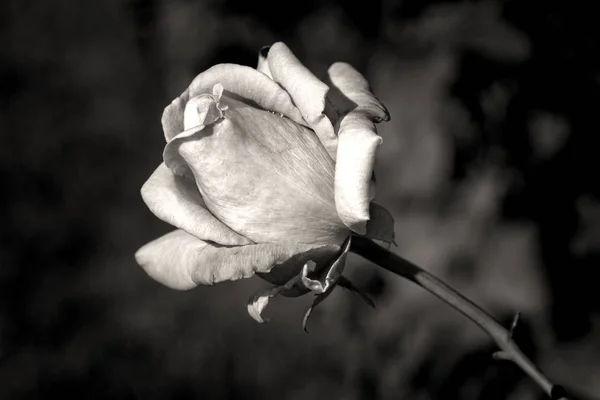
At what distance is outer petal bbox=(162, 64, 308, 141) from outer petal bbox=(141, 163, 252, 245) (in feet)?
0.13

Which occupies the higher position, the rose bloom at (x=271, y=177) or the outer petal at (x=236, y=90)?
the outer petal at (x=236, y=90)

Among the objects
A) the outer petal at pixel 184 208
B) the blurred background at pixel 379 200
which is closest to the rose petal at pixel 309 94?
the outer petal at pixel 184 208

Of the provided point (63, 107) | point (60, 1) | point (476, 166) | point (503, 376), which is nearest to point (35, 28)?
point (60, 1)

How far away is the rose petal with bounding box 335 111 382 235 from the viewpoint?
469mm

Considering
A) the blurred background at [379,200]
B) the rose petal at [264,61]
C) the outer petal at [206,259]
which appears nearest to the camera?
the outer petal at [206,259]

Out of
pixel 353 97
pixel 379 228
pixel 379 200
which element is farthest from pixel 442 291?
pixel 379 200

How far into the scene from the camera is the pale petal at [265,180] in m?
0.50

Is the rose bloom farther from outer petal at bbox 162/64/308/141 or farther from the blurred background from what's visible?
the blurred background

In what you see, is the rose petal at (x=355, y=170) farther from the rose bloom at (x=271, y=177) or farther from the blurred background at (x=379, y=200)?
the blurred background at (x=379, y=200)

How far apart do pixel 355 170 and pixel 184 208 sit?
142mm

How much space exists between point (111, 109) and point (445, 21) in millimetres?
813

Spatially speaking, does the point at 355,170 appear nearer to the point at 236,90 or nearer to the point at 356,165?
the point at 356,165

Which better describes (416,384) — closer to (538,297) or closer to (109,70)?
(538,297)

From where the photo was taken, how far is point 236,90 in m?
0.54
